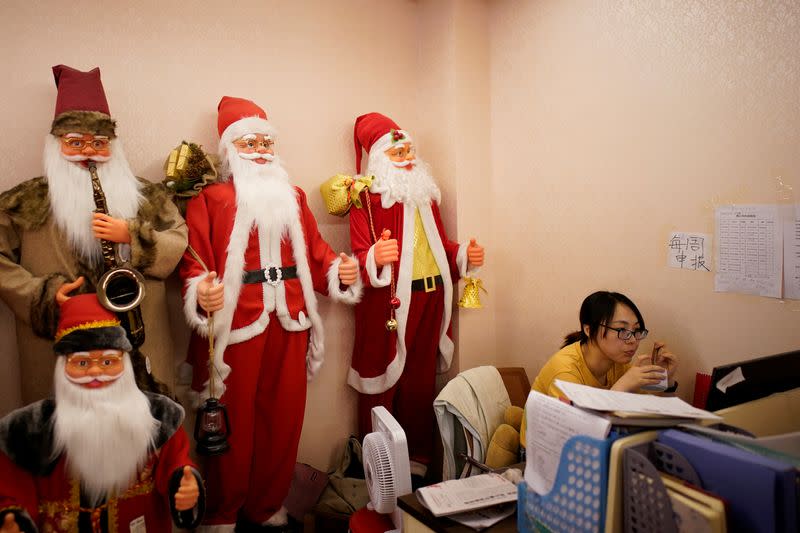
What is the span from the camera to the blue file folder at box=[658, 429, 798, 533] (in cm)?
98

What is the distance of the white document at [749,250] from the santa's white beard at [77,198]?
2347 millimetres

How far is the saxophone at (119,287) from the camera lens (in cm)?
182

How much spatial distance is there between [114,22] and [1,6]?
40cm

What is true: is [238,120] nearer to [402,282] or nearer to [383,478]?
[402,282]

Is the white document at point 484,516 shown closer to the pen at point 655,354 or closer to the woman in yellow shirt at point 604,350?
the woman in yellow shirt at point 604,350

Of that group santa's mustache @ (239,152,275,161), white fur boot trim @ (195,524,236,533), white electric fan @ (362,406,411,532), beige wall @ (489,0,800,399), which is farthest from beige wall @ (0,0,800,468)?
white electric fan @ (362,406,411,532)

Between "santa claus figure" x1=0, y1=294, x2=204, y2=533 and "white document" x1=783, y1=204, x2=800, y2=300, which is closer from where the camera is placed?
"santa claus figure" x1=0, y1=294, x2=204, y2=533

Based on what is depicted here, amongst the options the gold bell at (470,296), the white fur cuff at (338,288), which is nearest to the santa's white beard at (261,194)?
the white fur cuff at (338,288)

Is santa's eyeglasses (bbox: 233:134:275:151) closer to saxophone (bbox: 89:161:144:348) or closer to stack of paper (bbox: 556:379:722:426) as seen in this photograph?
saxophone (bbox: 89:161:144:348)

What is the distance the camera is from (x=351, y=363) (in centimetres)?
293

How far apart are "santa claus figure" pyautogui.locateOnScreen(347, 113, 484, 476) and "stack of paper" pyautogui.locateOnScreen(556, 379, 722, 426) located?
4.57ft

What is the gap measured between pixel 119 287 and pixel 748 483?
194 cm

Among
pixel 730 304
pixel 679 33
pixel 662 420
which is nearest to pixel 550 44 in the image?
pixel 679 33

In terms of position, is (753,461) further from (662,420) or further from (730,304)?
(730,304)
